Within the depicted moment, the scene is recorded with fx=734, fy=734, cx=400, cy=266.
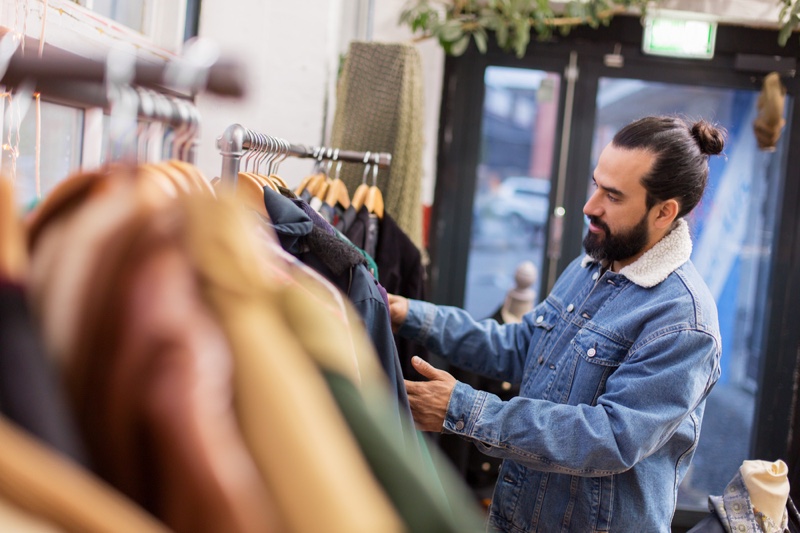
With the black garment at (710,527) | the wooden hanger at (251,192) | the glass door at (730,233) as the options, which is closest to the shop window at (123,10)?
the wooden hanger at (251,192)

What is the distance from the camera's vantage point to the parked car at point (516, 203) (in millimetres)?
3592

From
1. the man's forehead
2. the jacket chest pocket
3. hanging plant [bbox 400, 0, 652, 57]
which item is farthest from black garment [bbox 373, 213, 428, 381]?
hanging plant [bbox 400, 0, 652, 57]

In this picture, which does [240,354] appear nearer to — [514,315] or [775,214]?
[514,315]

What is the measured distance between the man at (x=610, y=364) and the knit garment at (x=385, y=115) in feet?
2.78

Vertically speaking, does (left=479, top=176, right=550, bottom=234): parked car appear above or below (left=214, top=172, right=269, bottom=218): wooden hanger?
above

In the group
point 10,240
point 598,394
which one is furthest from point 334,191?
point 10,240

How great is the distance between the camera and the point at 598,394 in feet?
5.13

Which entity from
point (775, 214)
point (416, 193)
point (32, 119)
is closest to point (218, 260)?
point (32, 119)

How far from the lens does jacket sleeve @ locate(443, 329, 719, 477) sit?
4.56 feet

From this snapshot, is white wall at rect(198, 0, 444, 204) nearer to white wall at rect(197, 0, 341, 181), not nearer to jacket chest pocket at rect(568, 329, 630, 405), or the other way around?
white wall at rect(197, 0, 341, 181)

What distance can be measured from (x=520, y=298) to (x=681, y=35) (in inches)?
58.1

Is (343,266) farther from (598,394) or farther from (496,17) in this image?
(496,17)

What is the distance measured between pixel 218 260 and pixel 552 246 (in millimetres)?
3144

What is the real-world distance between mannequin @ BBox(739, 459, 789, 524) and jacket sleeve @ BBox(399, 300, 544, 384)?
624mm
